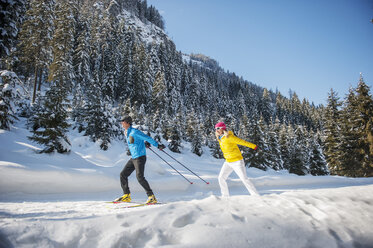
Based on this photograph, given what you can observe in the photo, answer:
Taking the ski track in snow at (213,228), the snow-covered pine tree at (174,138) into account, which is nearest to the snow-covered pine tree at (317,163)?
the snow-covered pine tree at (174,138)

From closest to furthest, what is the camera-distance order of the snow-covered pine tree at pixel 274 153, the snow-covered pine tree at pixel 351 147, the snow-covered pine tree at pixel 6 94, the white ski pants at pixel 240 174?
the white ski pants at pixel 240 174
the snow-covered pine tree at pixel 6 94
the snow-covered pine tree at pixel 351 147
the snow-covered pine tree at pixel 274 153

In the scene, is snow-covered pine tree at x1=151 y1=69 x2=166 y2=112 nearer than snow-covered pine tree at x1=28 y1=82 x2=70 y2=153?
No

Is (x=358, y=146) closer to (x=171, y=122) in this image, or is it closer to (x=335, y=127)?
(x=335, y=127)

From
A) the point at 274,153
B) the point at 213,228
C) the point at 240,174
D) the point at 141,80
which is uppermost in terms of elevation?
the point at 141,80

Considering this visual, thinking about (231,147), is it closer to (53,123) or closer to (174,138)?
(53,123)

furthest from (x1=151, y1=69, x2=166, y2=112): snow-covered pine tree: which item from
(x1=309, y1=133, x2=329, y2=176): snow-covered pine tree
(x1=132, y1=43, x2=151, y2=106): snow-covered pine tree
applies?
(x1=309, y1=133, x2=329, y2=176): snow-covered pine tree

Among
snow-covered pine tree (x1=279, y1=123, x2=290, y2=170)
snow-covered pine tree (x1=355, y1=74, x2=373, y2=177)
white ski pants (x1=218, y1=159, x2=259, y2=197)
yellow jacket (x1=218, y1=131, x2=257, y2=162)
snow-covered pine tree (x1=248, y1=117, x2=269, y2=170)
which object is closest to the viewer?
white ski pants (x1=218, y1=159, x2=259, y2=197)

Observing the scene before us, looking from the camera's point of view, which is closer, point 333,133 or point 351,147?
point 351,147

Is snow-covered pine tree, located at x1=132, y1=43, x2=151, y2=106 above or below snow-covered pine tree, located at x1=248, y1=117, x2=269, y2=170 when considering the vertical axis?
above

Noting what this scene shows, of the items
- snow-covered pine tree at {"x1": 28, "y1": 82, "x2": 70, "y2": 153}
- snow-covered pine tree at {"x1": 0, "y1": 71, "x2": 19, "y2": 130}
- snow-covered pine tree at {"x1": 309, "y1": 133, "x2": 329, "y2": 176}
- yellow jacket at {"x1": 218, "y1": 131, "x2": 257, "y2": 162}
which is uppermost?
snow-covered pine tree at {"x1": 0, "y1": 71, "x2": 19, "y2": 130}

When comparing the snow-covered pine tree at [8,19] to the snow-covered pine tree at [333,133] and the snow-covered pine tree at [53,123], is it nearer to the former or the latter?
the snow-covered pine tree at [53,123]

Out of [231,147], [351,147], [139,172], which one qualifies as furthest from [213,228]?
[351,147]

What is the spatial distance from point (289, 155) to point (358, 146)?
36.2 feet

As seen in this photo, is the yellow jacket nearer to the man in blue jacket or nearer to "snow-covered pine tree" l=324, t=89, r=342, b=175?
the man in blue jacket
